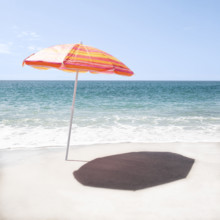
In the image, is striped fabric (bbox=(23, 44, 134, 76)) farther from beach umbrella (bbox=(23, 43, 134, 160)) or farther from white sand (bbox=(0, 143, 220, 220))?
white sand (bbox=(0, 143, 220, 220))

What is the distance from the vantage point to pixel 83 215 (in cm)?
288

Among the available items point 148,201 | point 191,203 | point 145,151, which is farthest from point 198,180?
point 145,151

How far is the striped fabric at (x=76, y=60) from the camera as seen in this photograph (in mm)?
3850

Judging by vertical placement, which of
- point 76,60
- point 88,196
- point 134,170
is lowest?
point 88,196

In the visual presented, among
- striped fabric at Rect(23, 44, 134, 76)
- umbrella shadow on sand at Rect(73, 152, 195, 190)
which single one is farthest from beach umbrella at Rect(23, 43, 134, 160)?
umbrella shadow on sand at Rect(73, 152, 195, 190)

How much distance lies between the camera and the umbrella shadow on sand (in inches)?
149

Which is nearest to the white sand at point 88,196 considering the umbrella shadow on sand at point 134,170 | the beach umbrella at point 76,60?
the umbrella shadow on sand at point 134,170

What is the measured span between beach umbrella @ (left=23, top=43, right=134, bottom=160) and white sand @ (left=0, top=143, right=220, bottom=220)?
1876mm

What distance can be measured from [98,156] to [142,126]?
15.0 ft

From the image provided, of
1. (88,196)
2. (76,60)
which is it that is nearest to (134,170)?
(88,196)

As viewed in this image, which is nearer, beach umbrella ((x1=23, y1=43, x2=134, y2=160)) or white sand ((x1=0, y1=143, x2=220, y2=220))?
white sand ((x1=0, y1=143, x2=220, y2=220))

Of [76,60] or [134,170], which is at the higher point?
[76,60]

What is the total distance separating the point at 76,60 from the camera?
3928mm

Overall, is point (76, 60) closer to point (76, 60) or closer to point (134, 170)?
point (76, 60)
